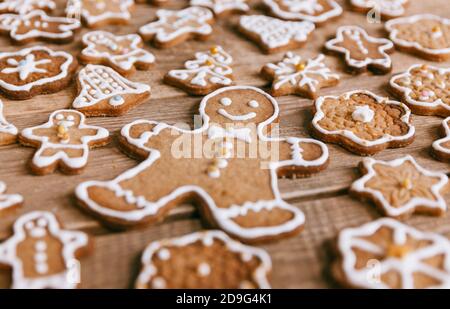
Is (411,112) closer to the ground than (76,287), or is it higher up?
higher up

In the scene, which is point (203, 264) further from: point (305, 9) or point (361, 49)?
point (305, 9)

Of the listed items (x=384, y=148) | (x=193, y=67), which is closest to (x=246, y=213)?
(x=384, y=148)

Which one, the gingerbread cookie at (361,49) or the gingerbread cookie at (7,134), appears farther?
the gingerbread cookie at (361,49)

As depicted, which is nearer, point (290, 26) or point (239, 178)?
point (239, 178)

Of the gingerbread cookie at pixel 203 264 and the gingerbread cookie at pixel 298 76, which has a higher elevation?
the gingerbread cookie at pixel 298 76

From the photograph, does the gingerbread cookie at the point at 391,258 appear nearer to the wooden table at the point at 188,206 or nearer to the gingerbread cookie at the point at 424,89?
the wooden table at the point at 188,206

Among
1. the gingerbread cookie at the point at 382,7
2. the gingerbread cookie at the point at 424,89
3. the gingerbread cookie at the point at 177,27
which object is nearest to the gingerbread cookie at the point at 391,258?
the gingerbread cookie at the point at 424,89
